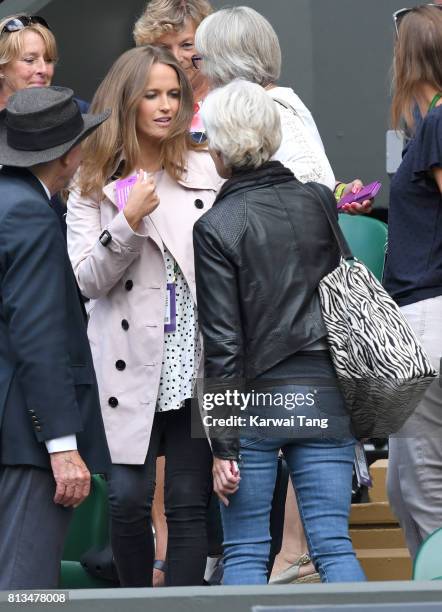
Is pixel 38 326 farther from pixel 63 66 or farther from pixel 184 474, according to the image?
pixel 63 66

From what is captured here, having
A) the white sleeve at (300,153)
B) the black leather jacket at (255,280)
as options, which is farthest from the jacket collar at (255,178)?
the white sleeve at (300,153)

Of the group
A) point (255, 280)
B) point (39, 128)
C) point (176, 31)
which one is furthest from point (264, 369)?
point (176, 31)

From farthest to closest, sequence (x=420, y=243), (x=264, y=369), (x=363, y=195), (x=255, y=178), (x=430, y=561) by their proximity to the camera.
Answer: (x=363, y=195), (x=420, y=243), (x=255, y=178), (x=264, y=369), (x=430, y=561)

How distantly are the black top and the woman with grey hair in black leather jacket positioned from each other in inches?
19.2

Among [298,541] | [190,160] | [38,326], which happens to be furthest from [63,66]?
[38,326]

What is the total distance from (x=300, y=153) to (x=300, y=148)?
20mm

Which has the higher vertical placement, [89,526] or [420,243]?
[420,243]

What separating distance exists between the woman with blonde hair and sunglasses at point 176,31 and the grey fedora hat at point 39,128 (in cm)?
134

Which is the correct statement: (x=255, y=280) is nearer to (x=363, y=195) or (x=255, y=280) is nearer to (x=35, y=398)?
(x=35, y=398)

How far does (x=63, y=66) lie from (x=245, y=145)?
9.70 ft

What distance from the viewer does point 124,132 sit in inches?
176

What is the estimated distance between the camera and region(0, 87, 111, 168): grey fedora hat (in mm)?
3799

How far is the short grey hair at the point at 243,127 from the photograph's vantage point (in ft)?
12.5

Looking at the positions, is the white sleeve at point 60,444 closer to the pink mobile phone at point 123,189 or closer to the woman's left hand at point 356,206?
the pink mobile phone at point 123,189
